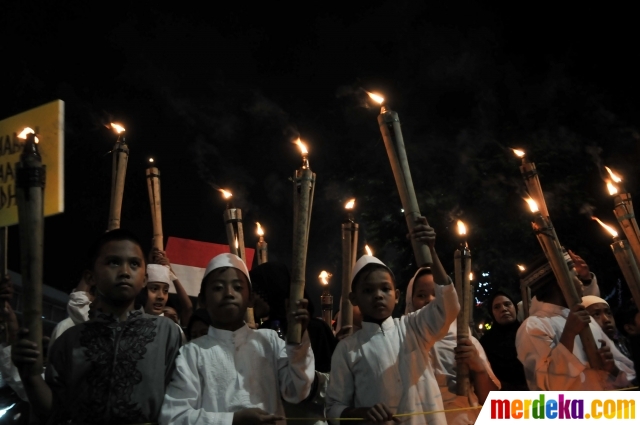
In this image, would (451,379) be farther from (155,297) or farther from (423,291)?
(155,297)

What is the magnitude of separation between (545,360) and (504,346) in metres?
1.59

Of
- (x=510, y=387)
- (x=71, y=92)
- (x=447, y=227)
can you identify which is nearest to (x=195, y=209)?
(x=71, y=92)

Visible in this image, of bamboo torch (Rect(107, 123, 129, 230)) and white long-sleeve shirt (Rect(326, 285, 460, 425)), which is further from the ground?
bamboo torch (Rect(107, 123, 129, 230))

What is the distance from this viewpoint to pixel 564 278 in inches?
181

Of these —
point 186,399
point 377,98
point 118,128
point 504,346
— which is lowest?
point 186,399

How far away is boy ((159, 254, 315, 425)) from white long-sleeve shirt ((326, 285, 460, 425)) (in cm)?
42

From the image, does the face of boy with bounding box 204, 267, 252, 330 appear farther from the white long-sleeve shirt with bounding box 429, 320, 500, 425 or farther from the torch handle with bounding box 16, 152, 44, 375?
the white long-sleeve shirt with bounding box 429, 320, 500, 425

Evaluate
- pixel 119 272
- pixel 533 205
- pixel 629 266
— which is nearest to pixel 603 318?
pixel 629 266

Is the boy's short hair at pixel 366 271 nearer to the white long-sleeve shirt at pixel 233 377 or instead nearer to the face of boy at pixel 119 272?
the white long-sleeve shirt at pixel 233 377

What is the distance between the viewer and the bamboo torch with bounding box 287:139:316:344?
3.54m

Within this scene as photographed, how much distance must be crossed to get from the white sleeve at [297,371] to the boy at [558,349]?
1906mm

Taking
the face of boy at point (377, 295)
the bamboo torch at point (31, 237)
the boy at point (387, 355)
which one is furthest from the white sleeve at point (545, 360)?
the bamboo torch at point (31, 237)

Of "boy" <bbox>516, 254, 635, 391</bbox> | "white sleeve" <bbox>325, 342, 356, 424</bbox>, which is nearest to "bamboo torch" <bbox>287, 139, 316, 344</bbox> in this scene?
"white sleeve" <bbox>325, 342, 356, 424</bbox>

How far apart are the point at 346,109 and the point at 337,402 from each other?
1206cm
